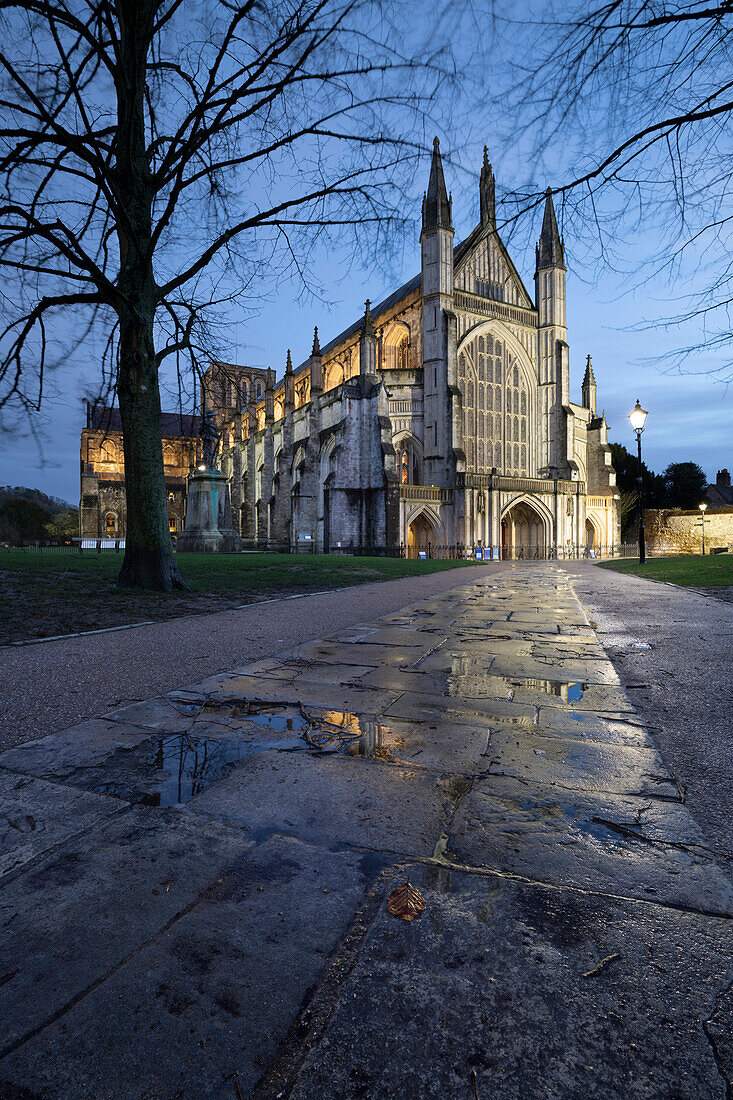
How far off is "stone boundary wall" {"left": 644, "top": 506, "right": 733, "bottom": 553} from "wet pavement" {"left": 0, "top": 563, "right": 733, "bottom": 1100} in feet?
139

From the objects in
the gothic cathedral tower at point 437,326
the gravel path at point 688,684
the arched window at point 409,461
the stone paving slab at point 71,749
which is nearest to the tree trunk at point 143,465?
the stone paving slab at point 71,749

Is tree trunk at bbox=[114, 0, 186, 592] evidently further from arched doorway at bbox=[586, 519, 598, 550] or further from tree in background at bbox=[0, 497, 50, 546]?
tree in background at bbox=[0, 497, 50, 546]

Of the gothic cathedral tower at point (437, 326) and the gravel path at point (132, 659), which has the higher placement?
the gothic cathedral tower at point (437, 326)

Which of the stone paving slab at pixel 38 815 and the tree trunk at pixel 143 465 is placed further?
the tree trunk at pixel 143 465

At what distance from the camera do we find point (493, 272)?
1380 inches

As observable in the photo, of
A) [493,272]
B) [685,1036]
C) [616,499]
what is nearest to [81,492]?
[493,272]

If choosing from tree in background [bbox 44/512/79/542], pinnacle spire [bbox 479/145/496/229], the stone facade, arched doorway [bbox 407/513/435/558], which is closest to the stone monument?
arched doorway [bbox 407/513/435/558]

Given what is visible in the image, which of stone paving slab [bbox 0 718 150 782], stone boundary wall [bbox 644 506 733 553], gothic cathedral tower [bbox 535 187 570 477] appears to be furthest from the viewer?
stone boundary wall [bbox 644 506 733 553]

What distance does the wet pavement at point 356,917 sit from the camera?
0.91m

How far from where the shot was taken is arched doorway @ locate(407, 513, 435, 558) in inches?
1176

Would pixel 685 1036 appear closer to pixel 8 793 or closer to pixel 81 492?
pixel 8 793

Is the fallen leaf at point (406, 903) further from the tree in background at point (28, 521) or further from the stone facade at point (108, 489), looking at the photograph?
the tree in background at point (28, 521)

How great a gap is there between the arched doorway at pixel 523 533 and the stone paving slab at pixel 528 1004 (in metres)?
32.2

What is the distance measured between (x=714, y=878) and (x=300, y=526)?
31798 mm
